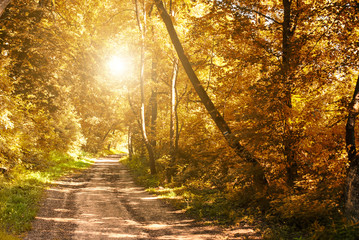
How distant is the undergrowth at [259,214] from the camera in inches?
200

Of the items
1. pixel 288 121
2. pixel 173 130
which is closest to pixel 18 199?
pixel 173 130

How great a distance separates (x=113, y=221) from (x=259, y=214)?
4485mm

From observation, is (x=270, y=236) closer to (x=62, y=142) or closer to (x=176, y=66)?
(x=176, y=66)

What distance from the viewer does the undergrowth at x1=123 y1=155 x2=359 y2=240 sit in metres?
5.07

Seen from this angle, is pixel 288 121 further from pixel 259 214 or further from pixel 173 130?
pixel 173 130

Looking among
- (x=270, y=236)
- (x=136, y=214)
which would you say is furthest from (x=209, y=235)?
(x=136, y=214)

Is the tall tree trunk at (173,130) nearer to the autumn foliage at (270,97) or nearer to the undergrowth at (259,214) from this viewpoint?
the undergrowth at (259,214)

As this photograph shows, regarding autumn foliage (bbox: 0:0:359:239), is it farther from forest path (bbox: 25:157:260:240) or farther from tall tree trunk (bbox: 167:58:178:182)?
tall tree trunk (bbox: 167:58:178:182)

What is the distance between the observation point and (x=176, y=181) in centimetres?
1422

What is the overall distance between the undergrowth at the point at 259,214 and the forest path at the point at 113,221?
0.50 m

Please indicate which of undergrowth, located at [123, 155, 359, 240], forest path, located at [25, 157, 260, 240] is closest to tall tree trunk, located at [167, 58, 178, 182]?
undergrowth, located at [123, 155, 359, 240]

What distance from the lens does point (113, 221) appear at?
8070 millimetres

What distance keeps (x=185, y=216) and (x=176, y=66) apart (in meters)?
9.18

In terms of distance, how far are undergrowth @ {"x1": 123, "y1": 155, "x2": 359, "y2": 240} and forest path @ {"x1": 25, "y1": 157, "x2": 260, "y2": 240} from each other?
500 mm
